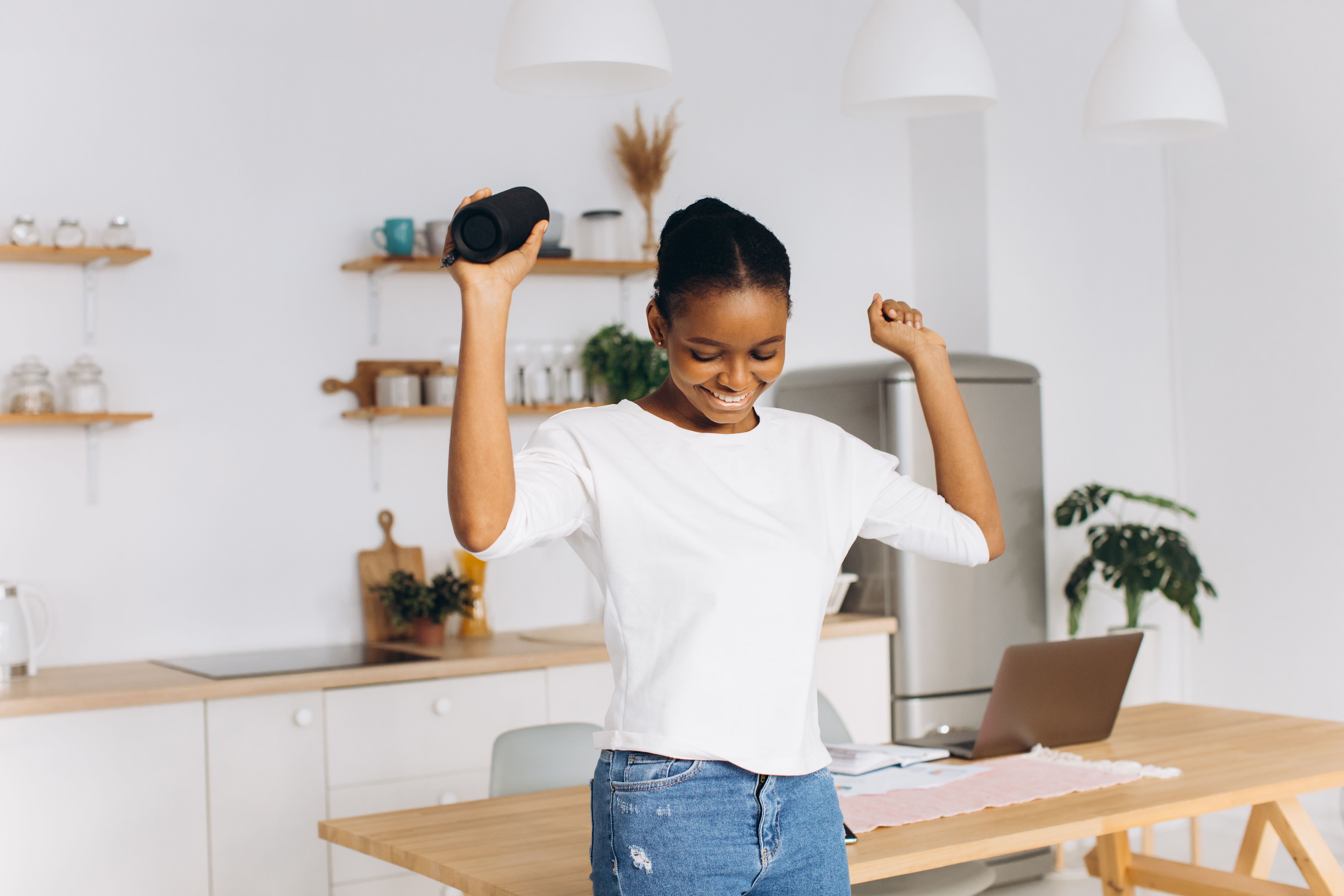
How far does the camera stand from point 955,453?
55.8 inches

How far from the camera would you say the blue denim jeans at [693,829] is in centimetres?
112

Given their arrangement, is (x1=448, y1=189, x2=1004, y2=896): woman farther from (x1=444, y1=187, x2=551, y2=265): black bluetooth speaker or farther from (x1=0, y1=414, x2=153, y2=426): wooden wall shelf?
(x1=0, y1=414, x2=153, y2=426): wooden wall shelf

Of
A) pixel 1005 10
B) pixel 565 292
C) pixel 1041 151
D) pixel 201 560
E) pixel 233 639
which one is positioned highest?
pixel 1005 10

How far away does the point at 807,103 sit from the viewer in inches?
174

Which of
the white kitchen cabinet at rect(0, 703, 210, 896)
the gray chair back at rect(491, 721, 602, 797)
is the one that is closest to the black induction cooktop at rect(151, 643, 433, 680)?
the white kitchen cabinet at rect(0, 703, 210, 896)

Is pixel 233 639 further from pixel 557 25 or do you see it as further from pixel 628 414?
pixel 628 414

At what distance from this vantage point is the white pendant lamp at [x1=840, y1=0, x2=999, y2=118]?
2.14m

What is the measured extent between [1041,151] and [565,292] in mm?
1731

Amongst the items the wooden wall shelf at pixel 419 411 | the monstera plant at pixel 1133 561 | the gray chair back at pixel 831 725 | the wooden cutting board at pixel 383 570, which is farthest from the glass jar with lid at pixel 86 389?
the monstera plant at pixel 1133 561

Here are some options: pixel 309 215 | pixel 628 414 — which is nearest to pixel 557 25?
pixel 628 414

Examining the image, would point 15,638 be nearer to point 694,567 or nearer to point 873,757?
point 873,757

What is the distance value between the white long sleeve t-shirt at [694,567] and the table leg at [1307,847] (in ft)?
4.62

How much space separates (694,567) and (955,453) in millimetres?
414

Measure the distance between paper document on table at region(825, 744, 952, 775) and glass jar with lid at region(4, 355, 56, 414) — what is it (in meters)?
2.15
